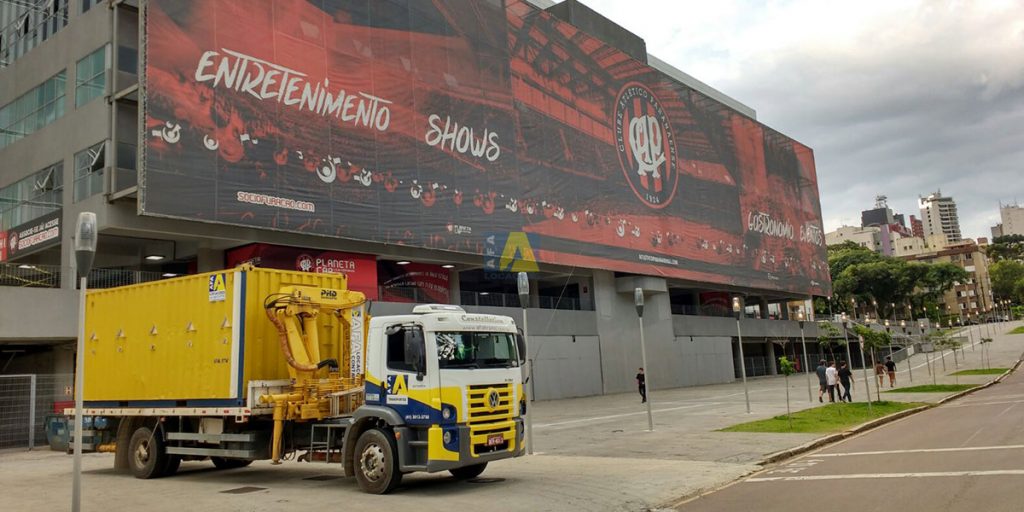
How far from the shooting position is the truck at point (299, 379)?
11.6m

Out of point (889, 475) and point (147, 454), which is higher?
point (147, 454)

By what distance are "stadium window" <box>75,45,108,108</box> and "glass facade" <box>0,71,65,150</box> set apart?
56.1 inches

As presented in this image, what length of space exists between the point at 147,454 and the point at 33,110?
2494 centimetres

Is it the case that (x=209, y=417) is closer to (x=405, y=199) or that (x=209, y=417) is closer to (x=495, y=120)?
(x=405, y=199)

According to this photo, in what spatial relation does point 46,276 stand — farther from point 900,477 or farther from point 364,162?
point 900,477

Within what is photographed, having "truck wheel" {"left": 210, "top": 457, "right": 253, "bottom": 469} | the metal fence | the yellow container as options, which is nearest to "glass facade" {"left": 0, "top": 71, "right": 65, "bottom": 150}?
the metal fence

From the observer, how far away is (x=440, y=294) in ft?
127

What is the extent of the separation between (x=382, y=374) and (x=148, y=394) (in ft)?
18.8

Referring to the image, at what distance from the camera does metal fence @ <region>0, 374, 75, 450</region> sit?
80.6 feet

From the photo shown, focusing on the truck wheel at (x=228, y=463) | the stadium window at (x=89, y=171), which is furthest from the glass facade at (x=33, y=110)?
the truck wheel at (x=228, y=463)

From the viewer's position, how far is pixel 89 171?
27.9m

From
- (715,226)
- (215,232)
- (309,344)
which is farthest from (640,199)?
(309,344)
